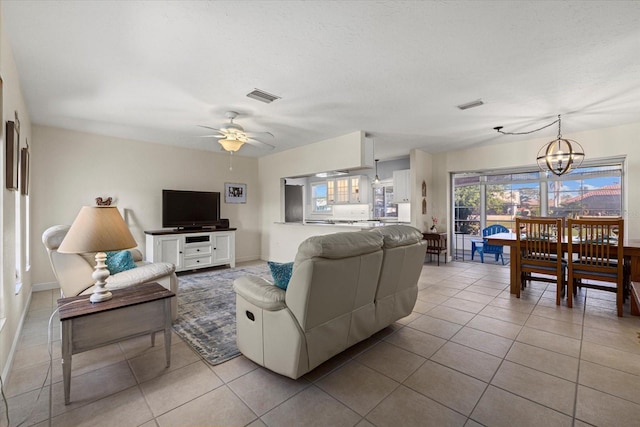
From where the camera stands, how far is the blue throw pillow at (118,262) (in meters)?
3.03

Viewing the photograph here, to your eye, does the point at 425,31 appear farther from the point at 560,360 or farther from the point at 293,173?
the point at 293,173

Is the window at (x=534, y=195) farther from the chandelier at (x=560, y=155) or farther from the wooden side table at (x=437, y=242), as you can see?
the wooden side table at (x=437, y=242)

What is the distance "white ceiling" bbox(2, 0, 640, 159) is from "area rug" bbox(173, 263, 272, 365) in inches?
97.0

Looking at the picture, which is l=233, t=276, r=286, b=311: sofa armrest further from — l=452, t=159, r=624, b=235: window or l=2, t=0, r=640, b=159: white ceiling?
l=452, t=159, r=624, b=235: window

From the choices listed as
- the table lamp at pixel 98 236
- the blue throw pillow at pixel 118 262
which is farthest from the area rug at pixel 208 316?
the table lamp at pixel 98 236

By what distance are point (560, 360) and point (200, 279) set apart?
467cm

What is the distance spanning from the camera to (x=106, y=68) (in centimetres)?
259

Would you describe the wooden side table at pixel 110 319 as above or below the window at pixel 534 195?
below

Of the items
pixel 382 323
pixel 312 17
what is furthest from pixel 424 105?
pixel 382 323

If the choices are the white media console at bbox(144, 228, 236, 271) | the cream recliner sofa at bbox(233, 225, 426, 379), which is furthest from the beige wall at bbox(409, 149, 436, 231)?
the white media console at bbox(144, 228, 236, 271)

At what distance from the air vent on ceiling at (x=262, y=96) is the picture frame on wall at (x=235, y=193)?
3.42m

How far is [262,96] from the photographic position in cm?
323

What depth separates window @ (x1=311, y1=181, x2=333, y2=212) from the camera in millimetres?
7591

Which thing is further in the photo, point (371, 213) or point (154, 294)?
point (371, 213)
